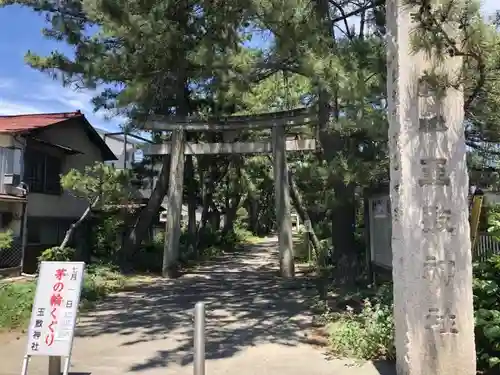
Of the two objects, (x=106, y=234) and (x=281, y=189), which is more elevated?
(x=281, y=189)

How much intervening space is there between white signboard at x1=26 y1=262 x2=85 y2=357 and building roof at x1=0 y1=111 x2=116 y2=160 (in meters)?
12.9

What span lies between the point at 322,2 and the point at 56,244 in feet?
50.5

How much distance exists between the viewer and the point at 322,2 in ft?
30.5

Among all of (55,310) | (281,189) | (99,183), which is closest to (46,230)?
(99,183)

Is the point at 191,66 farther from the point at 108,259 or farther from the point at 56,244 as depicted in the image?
the point at 56,244

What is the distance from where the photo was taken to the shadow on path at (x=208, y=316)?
805 cm

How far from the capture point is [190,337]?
8.45m

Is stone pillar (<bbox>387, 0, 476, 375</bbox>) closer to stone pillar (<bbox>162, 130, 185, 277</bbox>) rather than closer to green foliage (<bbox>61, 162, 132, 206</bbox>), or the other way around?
green foliage (<bbox>61, 162, 132, 206</bbox>)

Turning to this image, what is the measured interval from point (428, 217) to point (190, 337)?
438 centimetres

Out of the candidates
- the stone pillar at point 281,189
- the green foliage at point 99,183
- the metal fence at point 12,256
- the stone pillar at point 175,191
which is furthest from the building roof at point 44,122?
the stone pillar at point 281,189

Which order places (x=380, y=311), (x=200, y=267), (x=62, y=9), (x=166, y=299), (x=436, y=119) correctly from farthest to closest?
1. (x=200, y=267)
2. (x=62, y=9)
3. (x=166, y=299)
4. (x=380, y=311)
5. (x=436, y=119)

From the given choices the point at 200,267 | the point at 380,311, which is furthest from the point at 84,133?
the point at 380,311

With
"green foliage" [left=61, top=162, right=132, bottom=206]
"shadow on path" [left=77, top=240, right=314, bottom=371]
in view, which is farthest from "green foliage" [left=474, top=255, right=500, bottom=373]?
"green foliage" [left=61, top=162, right=132, bottom=206]

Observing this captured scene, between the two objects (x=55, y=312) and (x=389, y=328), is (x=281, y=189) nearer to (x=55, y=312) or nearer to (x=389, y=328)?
(x=389, y=328)
